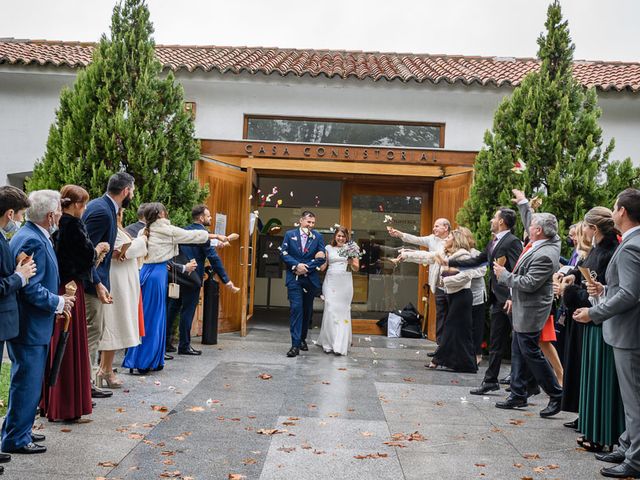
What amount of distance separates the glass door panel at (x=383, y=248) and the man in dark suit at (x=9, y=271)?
1008 centimetres

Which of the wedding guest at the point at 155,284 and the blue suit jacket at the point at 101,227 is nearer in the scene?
the blue suit jacket at the point at 101,227

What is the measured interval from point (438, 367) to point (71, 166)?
6.26 m

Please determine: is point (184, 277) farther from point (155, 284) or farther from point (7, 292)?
point (7, 292)

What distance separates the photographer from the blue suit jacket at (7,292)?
4.47 m

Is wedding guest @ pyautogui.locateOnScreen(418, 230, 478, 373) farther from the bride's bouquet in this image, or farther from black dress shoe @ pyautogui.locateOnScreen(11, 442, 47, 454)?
black dress shoe @ pyautogui.locateOnScreen(11, 442, 47, 454)

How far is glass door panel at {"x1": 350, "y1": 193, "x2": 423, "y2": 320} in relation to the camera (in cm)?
1436

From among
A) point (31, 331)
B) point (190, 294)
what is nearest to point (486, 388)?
point (190, 294)

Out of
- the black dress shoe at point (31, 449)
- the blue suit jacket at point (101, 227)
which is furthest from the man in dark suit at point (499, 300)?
the black dress shoe at point (31, 449)

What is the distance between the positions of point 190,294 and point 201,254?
2.13 ft

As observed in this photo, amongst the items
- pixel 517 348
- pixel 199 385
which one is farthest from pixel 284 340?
pixel 517 348

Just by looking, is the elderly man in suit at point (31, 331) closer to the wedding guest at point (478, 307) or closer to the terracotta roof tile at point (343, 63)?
the wedding guest at point (478, 307)

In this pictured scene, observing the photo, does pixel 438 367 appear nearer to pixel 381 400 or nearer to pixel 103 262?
pixel 381 400

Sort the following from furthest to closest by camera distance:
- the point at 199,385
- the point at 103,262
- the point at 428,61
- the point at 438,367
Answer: the point at 428,61, the point at 438,367, the point at 199,385, the point at 103,262

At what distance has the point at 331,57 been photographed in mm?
16016
